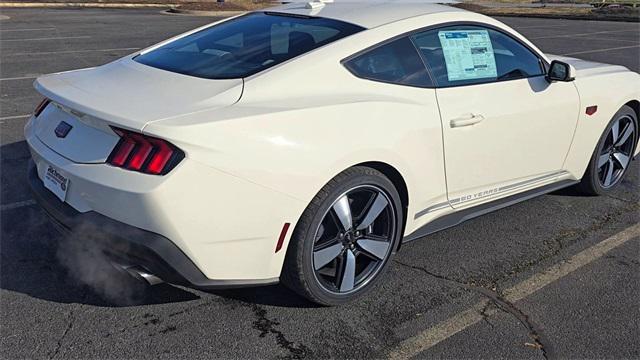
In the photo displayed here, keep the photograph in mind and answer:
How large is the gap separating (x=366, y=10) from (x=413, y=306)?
184cm

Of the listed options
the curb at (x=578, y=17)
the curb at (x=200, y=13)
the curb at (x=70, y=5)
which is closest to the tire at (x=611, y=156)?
the curb at (x=200, y=13)

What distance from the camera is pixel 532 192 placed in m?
4.20

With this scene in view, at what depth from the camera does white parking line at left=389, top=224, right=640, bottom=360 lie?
2.87 metres

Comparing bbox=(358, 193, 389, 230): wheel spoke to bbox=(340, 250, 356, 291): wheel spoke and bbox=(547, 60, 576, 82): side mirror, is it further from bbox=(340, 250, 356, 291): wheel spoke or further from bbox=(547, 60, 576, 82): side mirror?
bbox=(547, 60, 576, 82): side mirror

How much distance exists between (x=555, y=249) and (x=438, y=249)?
791mm

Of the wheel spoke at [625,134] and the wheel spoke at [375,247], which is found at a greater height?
the wheel spoke at [625,134]

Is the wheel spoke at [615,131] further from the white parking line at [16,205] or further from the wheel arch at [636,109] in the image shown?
the white parking line at [16,205]

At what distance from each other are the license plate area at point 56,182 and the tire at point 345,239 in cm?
A: 110

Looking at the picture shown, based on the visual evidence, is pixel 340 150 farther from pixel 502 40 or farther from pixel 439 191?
pixel 502 40

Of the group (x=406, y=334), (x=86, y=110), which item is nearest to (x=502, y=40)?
(x=406, y=334)

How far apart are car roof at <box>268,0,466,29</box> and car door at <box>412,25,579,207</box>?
196 mm

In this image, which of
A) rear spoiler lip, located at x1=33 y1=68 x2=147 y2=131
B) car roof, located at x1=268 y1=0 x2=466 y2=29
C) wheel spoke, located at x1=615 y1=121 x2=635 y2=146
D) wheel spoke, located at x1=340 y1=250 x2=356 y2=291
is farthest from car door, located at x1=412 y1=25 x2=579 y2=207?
rear spoiler lip, located at x1=33 y1=68 x2=147 y2=131

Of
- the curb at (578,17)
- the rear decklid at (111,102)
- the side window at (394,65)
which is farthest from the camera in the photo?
the curb at (578,17)

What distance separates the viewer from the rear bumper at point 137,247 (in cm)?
254
